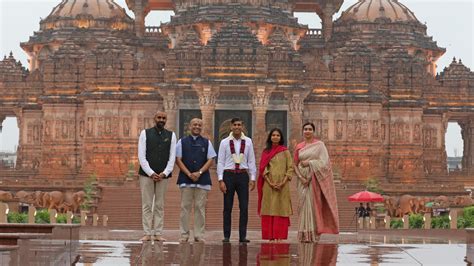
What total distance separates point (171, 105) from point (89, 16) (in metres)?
15.9

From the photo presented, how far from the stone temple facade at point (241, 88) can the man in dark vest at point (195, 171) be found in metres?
37.7

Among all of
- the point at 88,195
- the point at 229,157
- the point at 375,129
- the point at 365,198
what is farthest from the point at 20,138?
the point at 229,157

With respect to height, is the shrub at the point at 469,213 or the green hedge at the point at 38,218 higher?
the shrub at the point at 469,213

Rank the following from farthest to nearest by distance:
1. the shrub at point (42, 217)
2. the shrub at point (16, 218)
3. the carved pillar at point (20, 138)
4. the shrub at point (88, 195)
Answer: the carved pillar at point (20, 138), the shrub at point (88, 195), the shrub at point (42, 217), the shrub at point (16, 218)

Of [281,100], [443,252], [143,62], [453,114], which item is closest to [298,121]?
[281,100]

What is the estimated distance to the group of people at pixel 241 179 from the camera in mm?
25719

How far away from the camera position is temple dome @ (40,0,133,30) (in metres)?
82.2

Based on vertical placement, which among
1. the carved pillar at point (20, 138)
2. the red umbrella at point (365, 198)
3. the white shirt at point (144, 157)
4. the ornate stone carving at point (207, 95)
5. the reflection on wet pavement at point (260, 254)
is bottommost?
the reflection on wet pavement at point (260, 254)

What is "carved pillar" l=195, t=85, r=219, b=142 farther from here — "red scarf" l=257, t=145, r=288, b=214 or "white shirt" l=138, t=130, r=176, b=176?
"white shirt" l=138, t=130, r=176, b=176

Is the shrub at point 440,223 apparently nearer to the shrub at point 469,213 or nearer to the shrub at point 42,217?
the shrub at point 469,213

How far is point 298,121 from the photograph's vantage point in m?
68.1

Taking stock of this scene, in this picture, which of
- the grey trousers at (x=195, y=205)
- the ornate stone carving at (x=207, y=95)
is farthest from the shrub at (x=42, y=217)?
the grey trousers at (x=195, y=205)

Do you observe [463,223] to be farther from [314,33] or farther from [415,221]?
[314,33]

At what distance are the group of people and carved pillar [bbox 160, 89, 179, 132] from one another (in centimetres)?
4163
